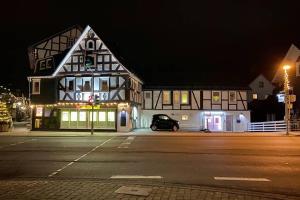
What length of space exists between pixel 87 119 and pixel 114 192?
119 feet

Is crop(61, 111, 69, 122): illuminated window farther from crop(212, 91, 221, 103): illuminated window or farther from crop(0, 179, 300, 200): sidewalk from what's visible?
crop(0, 179, 300, 200): sidewalk

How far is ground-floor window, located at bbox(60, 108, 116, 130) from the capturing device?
4569cm

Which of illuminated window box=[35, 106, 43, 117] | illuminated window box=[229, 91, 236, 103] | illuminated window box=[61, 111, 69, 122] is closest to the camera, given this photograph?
illuminated window box=[61, 111, 69, 122]

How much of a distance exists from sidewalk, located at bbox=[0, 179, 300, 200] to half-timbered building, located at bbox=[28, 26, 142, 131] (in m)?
32.8

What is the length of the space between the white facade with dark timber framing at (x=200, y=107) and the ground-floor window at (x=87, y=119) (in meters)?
9.35

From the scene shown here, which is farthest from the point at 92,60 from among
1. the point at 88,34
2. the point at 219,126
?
the point at 219,126

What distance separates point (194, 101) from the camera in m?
54.2

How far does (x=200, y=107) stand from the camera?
5409cm

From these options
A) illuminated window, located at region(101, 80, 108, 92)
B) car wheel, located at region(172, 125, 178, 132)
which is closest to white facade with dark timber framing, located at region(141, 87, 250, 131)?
car wheel, located at region(172, 125, 178, 132)

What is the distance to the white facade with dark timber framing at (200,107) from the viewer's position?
54.0 metres

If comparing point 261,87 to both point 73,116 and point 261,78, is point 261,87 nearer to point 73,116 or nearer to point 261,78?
point 261,78

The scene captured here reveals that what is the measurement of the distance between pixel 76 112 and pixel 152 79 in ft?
43.8

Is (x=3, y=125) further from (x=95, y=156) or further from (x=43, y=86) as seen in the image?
(x=95, y=156)

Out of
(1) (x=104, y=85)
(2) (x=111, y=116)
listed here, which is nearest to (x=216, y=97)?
(2) (x=111, y=116)
